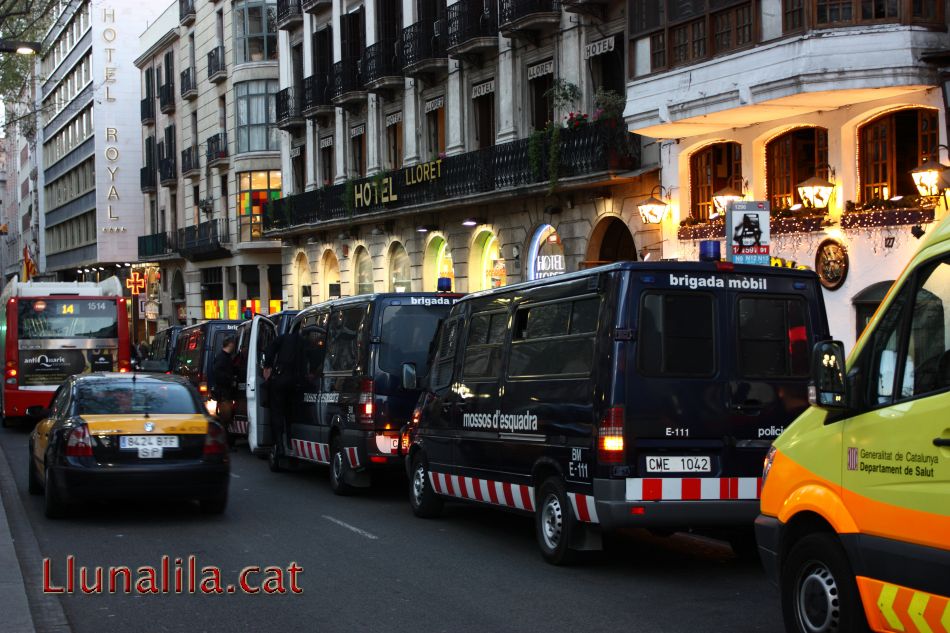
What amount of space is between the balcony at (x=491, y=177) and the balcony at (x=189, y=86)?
16667mm

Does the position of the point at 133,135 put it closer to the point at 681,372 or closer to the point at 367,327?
the point at 367,327

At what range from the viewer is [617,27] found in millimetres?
26078

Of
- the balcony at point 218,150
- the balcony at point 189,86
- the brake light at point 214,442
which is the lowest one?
the brake light at point 214,442

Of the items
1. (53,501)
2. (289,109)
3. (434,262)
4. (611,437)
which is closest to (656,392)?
(611,437)

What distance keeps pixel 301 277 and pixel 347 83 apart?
8661 mm

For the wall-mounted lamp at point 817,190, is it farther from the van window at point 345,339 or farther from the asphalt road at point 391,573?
the asphalt road at point 391,573

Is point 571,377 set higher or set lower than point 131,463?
higher

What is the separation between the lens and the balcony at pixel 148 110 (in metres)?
63.5

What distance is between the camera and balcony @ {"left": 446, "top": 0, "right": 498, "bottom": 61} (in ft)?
98.9

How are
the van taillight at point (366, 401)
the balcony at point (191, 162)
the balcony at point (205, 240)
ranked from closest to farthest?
the van taillight at point (366, 401) < the balcony at point (205, 240) < the balcony at point (191, 162)

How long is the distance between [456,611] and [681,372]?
8.68 ft

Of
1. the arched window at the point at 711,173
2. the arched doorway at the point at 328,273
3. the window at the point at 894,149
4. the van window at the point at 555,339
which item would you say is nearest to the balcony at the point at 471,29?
the arched window at the point at 711,173

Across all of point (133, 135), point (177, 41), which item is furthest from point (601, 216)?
point (133, 135)

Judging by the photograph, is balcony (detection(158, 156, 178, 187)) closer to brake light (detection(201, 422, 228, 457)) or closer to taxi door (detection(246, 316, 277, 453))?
taxi door (detection(246, 316, 277, 453))
